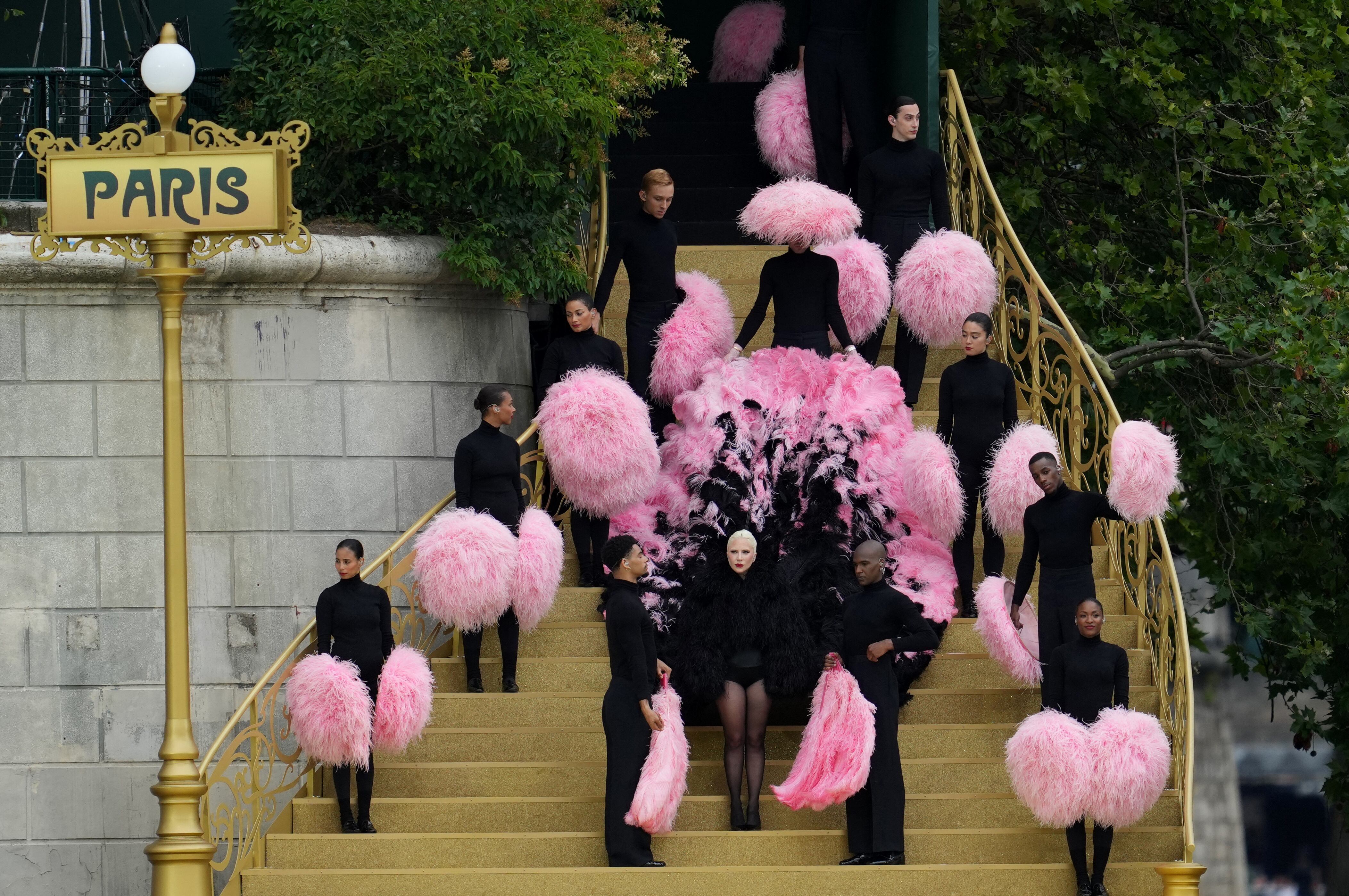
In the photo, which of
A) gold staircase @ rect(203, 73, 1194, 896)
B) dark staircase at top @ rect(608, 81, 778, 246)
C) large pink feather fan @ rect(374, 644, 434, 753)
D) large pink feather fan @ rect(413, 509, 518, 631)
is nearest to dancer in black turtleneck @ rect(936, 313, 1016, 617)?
gold staircase @ rect(203, 73, 1194, 896)

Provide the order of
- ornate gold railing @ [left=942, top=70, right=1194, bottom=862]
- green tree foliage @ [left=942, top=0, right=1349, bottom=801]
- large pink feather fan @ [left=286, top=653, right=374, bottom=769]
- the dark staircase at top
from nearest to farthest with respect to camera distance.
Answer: large pink feather fan @ [left=286, top=653, right=374, bottom=769] < ornate gold railing @ [left=942, top=70, right=1194, bottom=862] < green tree foliage @ [left=942, top=0, right=1349, bottom=801] < the dark staircase at top

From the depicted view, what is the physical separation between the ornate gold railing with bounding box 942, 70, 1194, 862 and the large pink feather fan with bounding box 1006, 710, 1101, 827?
0.58 meters

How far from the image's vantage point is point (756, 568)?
956 centimetres

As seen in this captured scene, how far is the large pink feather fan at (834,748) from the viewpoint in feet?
29.0

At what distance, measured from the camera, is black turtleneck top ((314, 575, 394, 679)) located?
30.9 feet

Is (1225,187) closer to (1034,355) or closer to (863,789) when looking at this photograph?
(1034,355)

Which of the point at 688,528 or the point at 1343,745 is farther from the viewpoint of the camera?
the point at 1343,745

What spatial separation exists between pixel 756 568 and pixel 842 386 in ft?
5.24

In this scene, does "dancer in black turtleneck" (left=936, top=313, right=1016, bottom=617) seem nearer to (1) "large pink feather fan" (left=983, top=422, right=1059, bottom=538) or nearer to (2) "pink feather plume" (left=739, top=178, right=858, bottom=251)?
(1) "large pink feather fan" (left=983, top=422, right=1059, bottom=538)

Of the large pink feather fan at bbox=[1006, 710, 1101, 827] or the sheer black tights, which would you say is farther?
the sheer black tights

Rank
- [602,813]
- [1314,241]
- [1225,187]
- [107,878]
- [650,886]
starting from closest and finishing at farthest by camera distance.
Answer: [650,886]
[602,813]
[107,878]
[1314,241]
[1225,187]

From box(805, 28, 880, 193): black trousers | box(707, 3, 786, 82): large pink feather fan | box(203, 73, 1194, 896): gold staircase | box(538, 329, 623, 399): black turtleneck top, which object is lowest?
box(203, 73, 1194, 896): gold staircase

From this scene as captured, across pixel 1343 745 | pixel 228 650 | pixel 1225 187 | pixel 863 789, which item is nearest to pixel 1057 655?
pixel 863 789

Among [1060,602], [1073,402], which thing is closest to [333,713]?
[1060,602]
